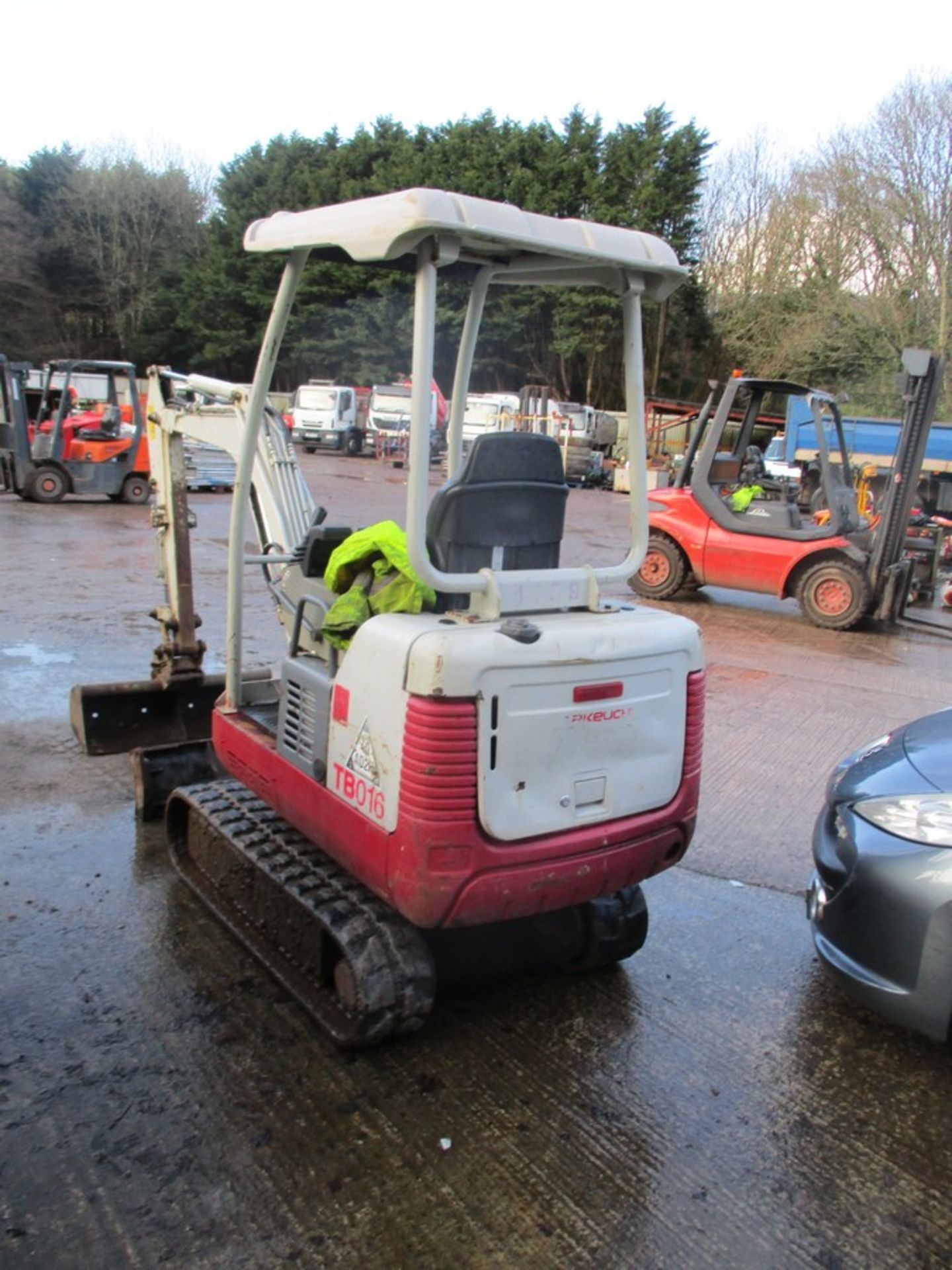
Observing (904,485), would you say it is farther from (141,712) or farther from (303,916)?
(303,916)

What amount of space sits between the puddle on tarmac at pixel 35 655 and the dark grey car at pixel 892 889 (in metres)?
5.50

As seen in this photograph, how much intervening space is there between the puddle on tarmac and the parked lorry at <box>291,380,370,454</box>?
78.3 ft

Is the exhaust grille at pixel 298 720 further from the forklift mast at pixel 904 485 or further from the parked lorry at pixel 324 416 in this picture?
the parked lorry at pixel 324 416

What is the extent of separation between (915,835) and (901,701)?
461cm

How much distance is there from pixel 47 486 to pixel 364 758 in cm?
1499

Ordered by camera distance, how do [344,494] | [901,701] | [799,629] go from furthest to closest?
[344,494], [799,629], [901,701]

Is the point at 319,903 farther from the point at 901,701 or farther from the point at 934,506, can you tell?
the point at 934,506

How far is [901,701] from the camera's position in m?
7.20

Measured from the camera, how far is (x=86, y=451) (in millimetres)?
16109

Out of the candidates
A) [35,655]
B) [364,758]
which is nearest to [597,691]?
[364,758]

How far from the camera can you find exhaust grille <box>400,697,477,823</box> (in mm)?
2551

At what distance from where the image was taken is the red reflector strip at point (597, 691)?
2781 millimetres

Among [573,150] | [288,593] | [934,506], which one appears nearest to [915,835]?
[288,593]

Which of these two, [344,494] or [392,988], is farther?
[344,494]
